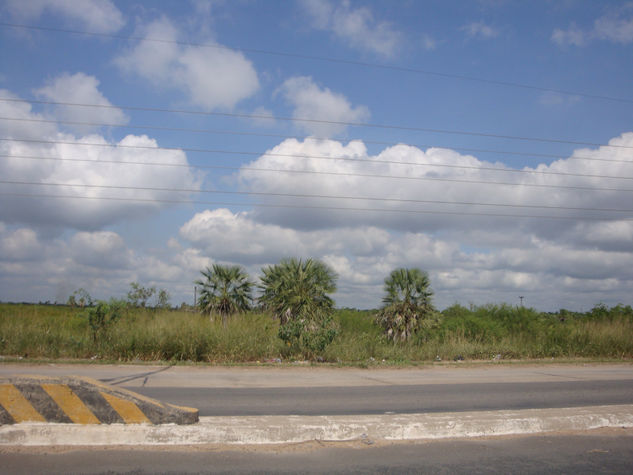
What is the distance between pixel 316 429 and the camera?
533 centimetres

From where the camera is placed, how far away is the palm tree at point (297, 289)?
71.4 feet

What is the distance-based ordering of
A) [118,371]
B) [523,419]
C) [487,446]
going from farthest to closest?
[118,371] → [523,419] → [487,446]

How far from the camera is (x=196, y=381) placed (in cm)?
1109

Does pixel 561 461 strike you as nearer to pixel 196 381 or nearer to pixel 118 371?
pixel 196 381

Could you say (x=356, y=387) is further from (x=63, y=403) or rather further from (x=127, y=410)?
(x=63, y=403)

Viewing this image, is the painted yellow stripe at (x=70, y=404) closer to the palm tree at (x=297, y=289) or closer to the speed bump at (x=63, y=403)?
the speed bump at (x=63, y=403)

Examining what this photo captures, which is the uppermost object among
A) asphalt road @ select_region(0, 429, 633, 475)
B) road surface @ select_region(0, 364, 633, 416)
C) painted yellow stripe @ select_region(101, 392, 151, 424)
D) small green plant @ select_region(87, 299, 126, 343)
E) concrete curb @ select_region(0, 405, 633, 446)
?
small green plant @ select_region(87, 299, 126, 343)

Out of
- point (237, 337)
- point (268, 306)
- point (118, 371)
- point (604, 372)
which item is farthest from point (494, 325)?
point (118, 371)

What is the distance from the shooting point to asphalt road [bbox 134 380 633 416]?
789 centimetres

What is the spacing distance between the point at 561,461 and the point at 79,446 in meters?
4.72

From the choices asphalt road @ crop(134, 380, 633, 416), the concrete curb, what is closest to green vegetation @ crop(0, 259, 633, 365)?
asphalt road @ crop(134, 380, 633, 416)

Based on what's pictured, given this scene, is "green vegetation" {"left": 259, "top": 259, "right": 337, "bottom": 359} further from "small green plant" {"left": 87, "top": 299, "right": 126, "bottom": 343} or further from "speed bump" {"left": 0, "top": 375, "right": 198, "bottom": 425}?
"speed bump" {"left": 0, "top": 375, "right": 198, "bottom": 425}

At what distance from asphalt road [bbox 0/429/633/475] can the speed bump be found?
31 centimetres

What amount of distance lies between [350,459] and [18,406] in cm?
326
